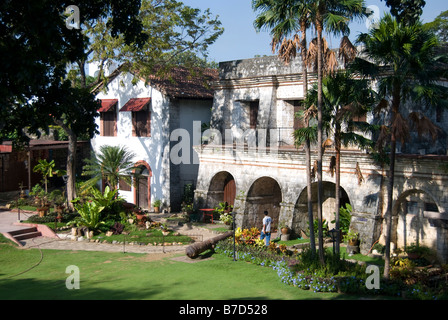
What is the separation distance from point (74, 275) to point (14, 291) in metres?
2.19

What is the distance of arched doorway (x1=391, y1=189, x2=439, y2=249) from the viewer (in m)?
18.6

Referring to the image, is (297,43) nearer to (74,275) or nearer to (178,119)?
(74,275)

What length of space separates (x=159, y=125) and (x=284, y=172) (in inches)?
373

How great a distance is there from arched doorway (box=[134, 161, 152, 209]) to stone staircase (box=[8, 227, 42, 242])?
710 cm

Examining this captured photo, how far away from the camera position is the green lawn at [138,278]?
14.0 m

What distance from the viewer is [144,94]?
29.6m

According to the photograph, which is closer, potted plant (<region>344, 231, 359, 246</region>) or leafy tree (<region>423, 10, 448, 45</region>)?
potted plant (<region>344, 231, 359, 246</region>)

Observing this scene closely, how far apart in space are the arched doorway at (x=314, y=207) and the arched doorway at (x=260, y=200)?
8.61 ft

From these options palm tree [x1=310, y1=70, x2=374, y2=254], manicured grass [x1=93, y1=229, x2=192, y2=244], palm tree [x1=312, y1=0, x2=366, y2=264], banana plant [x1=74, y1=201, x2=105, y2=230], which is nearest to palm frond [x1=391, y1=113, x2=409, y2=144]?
palm tree [x1=310, y1=70, x2=374, y2=254]

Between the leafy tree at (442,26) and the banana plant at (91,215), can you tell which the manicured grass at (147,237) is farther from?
the leafy tree at (442,26)

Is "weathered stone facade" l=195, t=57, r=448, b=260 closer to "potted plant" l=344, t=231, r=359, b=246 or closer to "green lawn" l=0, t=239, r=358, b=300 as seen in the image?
"potted plant" l=344, t=231, r=359, b=246

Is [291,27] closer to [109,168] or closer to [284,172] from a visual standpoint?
[284,172]

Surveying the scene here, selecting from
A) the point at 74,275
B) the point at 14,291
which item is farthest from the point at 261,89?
the point at 14,291

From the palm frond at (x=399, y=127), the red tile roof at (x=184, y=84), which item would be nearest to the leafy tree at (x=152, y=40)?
the red tile roof at (x=184, y=84)
